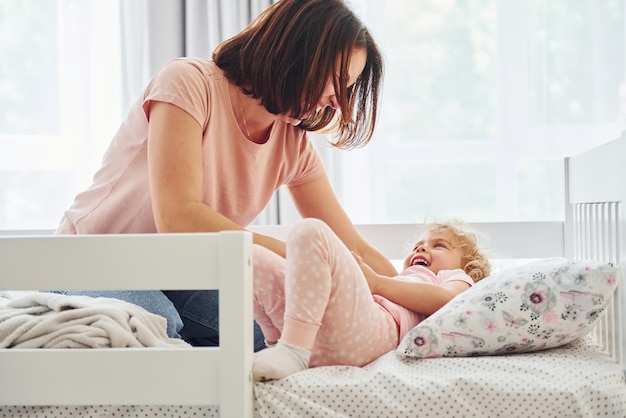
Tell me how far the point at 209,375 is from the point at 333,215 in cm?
75

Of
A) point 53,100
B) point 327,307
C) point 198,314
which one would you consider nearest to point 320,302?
point 327,307

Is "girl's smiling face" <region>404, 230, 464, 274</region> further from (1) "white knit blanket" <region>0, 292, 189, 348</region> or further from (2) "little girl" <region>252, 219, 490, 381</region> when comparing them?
(1) "white knit blanket" <region>0, 292, 189, 348</region>

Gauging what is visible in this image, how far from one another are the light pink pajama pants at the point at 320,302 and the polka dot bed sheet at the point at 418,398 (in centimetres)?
10

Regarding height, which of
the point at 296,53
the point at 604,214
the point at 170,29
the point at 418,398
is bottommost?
the point at 418,398

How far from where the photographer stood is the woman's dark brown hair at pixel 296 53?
1.36m

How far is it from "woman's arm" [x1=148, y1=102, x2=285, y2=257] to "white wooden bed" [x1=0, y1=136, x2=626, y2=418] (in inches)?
9.6

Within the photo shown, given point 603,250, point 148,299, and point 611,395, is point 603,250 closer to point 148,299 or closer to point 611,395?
point 611,395

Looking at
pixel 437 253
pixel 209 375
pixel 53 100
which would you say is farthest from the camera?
pixel 53 100

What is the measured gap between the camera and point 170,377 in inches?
37.8

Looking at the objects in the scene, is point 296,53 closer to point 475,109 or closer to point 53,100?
point 475,109

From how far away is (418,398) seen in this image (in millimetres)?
1009

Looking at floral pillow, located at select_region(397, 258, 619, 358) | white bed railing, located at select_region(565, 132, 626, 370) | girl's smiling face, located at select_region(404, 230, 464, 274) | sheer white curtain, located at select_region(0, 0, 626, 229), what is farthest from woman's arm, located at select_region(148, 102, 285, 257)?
sheer white curtain, located at select_region(0, 0, 626, 229)

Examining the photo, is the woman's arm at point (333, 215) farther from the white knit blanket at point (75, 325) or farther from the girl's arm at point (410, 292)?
the white knit blanket at point (75, 325)

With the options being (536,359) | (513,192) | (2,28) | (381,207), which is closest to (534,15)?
(513,192)
